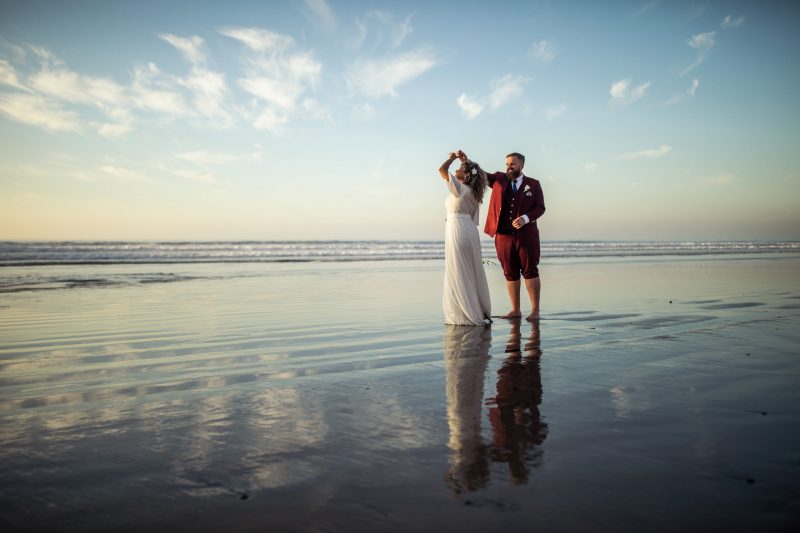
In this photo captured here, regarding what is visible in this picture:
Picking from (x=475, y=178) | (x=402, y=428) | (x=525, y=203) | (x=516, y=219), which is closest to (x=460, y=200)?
(x=475, y=178)

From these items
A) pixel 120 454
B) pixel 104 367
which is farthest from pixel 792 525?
pixel 104 367

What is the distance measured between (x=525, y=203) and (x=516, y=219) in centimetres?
35

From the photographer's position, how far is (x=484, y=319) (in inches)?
276

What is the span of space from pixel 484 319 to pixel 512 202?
1.85m

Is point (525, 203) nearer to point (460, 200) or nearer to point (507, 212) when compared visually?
point (507, 212)

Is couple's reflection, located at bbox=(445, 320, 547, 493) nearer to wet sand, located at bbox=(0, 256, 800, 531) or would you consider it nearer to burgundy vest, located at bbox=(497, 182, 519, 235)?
wet sand, located at bbox=(0, 256, 800, 531)

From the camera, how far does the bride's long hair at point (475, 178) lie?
7.28m

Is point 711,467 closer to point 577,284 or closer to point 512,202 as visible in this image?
point 512,202

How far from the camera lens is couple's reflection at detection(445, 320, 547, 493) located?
2197mm

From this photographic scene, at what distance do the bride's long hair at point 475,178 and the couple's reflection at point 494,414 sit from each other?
2.83 metres

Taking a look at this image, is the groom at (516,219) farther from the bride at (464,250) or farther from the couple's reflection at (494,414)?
the couple's reflection at (494,414)

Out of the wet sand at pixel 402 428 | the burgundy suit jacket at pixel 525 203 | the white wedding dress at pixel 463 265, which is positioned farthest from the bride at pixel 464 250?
the wet sand at pixel 402 428

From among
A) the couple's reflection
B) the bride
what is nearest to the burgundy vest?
the bride

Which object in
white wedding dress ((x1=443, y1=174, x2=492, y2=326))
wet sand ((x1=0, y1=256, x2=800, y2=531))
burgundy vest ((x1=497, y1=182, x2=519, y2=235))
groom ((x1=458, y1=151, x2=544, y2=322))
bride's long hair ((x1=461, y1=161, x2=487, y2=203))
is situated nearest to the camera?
wet sand ((x1=0, y1=256, x2=800, y2=531))
